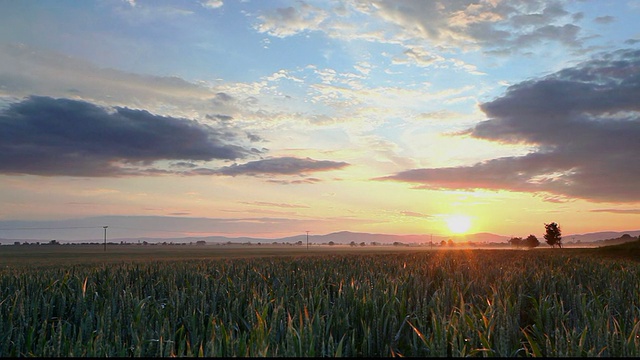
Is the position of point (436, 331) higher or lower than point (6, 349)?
higher

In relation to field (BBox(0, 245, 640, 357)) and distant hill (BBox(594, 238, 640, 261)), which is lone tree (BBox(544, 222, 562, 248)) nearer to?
distant hill (BBox(594, 238, 640, 261))

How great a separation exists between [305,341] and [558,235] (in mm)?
92020

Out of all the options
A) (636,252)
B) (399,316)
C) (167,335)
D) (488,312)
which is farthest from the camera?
(636,252)

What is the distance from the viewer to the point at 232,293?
8.01 m

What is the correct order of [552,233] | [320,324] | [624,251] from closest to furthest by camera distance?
[320,324]
[624,251]
[552,233]

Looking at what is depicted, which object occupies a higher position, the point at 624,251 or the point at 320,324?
the point at 320,324

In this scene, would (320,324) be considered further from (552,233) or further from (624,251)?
(552,233)

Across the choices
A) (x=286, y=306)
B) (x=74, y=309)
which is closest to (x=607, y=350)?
(x=286, y=306)

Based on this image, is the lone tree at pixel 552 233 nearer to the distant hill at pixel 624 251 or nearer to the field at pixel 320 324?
the distant hill at pixel 624 251

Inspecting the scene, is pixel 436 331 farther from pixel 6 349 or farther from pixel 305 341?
pixel 6 349

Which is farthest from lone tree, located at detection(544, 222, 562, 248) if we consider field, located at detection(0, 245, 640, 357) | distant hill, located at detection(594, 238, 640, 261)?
field, located at detection(0, 245, 640, 357)

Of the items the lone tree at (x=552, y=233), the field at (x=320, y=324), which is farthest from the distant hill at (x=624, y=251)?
the lone tree at (x=552, y=233)

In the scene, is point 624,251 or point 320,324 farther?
point 624,251

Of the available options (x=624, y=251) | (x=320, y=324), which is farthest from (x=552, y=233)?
(x=320, y=324)
